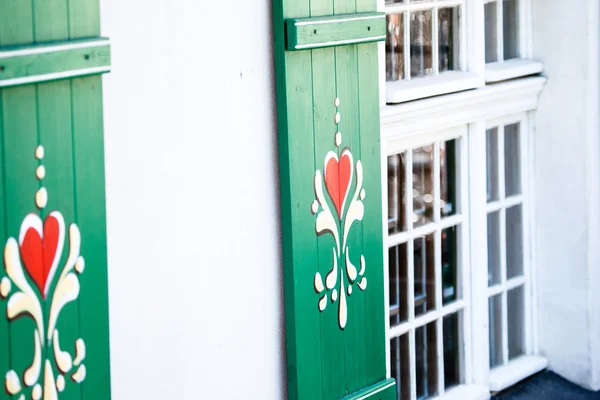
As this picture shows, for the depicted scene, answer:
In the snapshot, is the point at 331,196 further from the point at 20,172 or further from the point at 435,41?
the point at 20,172

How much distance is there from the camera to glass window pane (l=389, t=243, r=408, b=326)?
4.88 metres

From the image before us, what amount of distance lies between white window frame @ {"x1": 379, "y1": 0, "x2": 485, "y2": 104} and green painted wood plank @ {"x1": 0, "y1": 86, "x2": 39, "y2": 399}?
1.89m

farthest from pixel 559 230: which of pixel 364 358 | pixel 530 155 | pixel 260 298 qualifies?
pixel 260 298

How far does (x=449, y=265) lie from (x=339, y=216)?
52.4 inches

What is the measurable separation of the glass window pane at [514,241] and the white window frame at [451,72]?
2.98 feet

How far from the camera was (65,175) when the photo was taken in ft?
10.1

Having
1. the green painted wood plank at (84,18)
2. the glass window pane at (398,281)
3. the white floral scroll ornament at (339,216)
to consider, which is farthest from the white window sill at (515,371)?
the green painted wood plank at (84,18)

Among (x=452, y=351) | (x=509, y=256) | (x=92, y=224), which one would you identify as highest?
(x=92, y=224)

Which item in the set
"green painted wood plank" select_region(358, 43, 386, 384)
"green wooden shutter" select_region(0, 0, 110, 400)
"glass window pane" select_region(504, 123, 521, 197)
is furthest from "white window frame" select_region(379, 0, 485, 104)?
"green wooden shutter" select_region(0, 0, 110, 400)

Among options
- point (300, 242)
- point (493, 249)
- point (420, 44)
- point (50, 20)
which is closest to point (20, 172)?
point (50, 20)

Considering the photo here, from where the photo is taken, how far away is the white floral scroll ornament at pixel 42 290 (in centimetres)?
297

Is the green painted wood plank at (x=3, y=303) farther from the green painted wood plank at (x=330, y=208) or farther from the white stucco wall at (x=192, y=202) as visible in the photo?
the green painted wood plank at (x=330, y=208)

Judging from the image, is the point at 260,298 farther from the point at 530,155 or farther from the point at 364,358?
the point at 530,155

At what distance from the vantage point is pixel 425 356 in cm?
518
